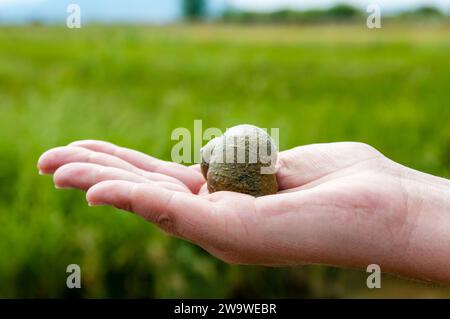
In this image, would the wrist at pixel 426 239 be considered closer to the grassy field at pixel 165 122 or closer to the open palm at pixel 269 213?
the open palm at pixel 269 213

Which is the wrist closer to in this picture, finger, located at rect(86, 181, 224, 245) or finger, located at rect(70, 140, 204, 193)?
finger, located at rect(86, 181, 224, 245)

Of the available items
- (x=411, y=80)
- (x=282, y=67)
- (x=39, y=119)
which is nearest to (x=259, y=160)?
(x=39, y=119)

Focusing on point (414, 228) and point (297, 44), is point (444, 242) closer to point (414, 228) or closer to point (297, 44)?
point (414, 228)

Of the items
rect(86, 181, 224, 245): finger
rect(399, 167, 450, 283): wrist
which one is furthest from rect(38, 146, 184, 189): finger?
rect(399, 167, 450, 283): wrist

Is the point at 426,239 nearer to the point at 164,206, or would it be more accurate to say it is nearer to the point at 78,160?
the point at 164,206

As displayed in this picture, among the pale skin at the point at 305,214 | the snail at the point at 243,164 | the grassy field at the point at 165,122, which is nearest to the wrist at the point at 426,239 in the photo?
the pale skin at the point at 305,214

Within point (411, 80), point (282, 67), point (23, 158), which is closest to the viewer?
point (23, 158)

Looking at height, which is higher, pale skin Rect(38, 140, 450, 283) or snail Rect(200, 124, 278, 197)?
snail Rect(200, 124, 278, 197)
